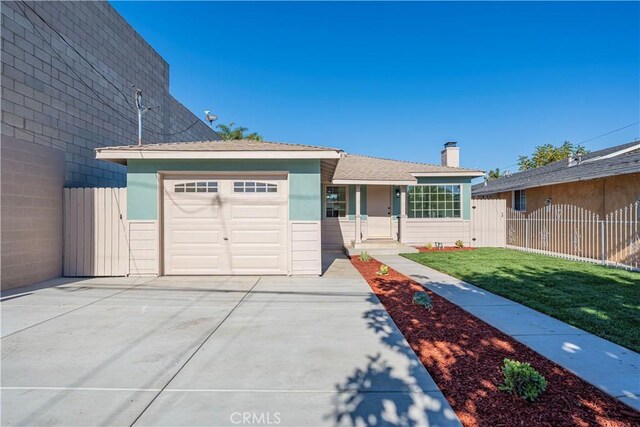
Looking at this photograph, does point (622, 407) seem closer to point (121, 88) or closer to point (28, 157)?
point (28, 157)

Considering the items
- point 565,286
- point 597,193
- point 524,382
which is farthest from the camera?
point 597,193

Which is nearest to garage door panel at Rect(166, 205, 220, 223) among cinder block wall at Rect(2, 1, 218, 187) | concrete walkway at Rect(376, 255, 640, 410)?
cinder block wall at Rect(2, 1, 218, 187)

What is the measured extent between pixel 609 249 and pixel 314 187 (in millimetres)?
9520

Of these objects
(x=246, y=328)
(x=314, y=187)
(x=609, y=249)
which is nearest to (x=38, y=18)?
(x=314, y=187)

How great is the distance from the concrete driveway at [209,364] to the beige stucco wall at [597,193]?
938cm

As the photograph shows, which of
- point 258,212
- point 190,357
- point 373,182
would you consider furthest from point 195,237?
point 373,182

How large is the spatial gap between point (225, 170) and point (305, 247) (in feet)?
8.89

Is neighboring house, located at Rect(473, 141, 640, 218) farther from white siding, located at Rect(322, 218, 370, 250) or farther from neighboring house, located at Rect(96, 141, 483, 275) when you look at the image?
neighboring house, located at Rect(96, 141, 483, 275)

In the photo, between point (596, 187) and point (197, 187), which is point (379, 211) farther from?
point (197, 187)

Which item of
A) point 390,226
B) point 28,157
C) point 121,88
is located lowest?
point 390,226

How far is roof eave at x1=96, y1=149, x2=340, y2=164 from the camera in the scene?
24.2 feet

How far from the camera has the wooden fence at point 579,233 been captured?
916 cm

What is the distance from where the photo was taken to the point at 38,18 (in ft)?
22.7

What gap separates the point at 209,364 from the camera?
130 inches
